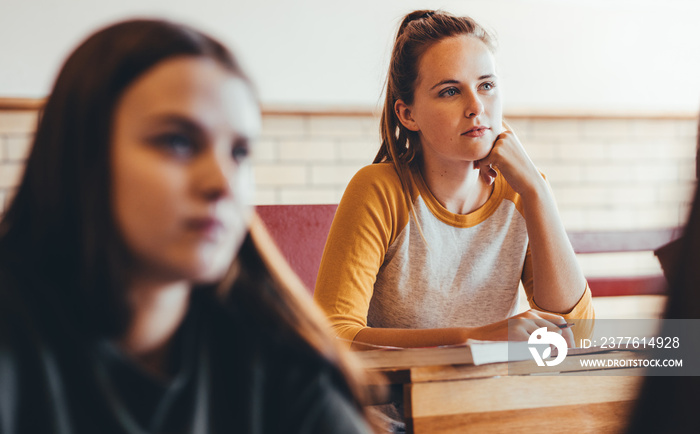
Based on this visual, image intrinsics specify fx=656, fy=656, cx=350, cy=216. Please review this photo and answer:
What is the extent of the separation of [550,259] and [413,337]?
36 centimetres

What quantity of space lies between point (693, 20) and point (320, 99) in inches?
67.2

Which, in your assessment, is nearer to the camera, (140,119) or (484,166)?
(140,119)

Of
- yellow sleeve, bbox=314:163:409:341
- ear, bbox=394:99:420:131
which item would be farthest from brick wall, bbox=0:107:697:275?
yellow sleeve, bbox=314:163:409:341

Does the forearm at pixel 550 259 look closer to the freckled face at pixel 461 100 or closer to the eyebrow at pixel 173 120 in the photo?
the freckled face at pixel 461 100

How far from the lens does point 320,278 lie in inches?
49.2

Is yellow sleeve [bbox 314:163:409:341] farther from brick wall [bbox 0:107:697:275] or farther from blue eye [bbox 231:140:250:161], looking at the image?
brick wall [bbox 0:107:697:275]

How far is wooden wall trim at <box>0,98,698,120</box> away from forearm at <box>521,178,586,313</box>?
3.53ft

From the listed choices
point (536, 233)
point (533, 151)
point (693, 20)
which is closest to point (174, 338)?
point (536, 233)

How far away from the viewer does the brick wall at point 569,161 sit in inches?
93.4

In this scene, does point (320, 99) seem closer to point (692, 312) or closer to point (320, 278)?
point (320, 278)

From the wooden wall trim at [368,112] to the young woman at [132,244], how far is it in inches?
61.2

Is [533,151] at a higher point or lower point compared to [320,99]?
lower

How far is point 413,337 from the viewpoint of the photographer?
1.07 meters

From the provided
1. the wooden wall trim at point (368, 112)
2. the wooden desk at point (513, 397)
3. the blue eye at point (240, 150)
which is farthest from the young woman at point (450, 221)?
the wooden wall trim at point (368, 112)
